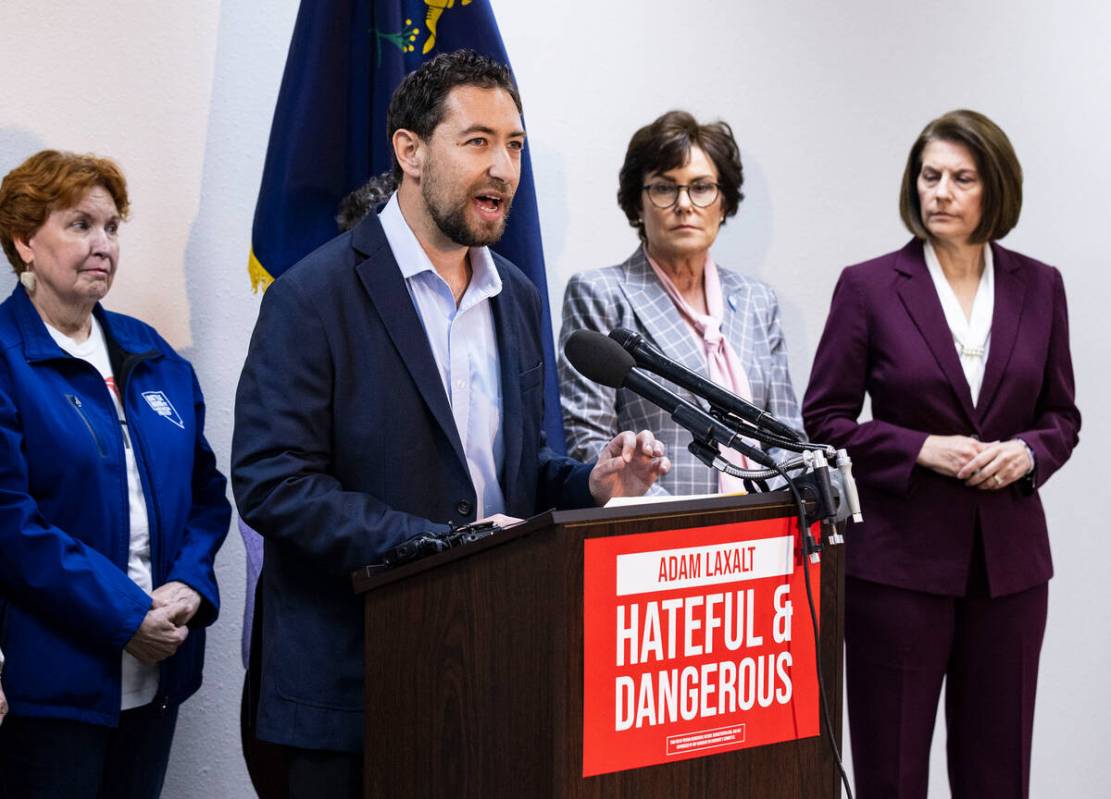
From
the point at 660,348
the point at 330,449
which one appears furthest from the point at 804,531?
the point at 660,348

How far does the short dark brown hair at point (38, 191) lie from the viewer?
2.44 m

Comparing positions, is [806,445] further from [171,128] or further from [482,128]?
[171,128]

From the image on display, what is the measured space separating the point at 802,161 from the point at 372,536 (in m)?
2.49

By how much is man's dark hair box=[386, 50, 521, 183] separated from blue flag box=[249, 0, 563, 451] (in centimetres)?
81

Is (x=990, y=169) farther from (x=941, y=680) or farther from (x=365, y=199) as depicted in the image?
(x=365, y=199)

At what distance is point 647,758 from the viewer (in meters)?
1.41

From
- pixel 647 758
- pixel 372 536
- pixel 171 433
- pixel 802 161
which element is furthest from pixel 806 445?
pixel 802 161

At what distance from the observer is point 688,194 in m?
2.81

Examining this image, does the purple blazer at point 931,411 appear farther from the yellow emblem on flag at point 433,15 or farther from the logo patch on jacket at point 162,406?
the logo patch on jacket at point 162,406

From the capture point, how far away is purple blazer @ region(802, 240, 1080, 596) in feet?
9.11

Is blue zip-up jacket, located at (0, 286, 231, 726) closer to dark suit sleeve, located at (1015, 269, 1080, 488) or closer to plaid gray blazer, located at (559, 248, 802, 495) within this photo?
plaid gray blazer, located at (559, 248, 802, 495)

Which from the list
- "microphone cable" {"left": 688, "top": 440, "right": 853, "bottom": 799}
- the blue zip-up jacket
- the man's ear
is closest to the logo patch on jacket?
the blue zip-up jacket

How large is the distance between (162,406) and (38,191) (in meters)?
0.46

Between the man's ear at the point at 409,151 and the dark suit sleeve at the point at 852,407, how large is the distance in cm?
130
